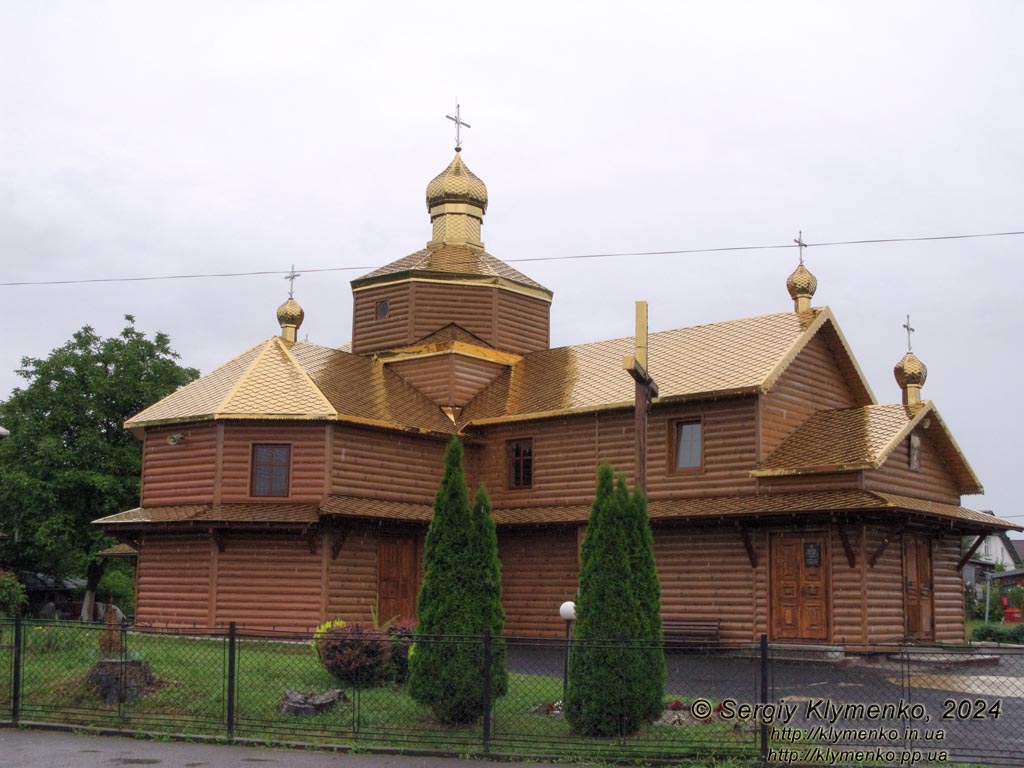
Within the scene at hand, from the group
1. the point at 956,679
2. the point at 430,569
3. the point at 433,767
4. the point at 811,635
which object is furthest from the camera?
the point at 811,635

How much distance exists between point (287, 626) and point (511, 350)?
374 inches

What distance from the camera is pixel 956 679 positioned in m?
18.5

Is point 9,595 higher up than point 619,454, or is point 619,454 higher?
point 619,454

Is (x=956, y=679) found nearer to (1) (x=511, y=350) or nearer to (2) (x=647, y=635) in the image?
(2) (x=647, y=635)

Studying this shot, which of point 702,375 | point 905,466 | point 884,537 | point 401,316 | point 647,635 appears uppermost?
point 401,316

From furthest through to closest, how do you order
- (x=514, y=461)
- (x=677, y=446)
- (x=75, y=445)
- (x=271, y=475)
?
(x=75, y=445), (x=514, y=461), (x=271, y=475), (x=677, y=446)

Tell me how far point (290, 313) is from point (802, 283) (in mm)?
13189

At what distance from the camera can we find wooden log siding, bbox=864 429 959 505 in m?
22.4

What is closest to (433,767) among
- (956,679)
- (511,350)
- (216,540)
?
(956,679)

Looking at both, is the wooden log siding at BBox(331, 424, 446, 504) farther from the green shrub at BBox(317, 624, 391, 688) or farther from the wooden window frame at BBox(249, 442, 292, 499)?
the green shrub at BBox(317, 624, 391, 688)

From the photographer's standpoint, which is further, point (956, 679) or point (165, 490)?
point (165, 490)

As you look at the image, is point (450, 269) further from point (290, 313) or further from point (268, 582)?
point (268, 582)

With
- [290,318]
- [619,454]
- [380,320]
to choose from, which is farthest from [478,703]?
[290,318]

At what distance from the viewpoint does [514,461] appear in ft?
87.2
